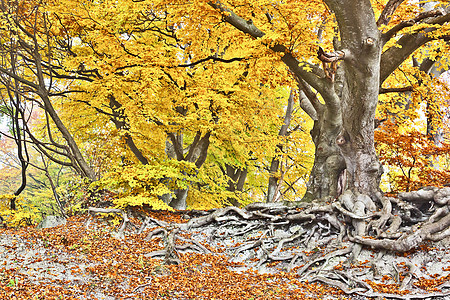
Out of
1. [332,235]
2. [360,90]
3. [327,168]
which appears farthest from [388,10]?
Result: [332,235]

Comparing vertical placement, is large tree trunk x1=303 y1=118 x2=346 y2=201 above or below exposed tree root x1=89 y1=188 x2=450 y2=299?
above

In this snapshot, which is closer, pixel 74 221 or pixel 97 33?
pixel 74 221

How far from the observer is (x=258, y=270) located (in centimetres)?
654

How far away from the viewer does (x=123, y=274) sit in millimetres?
5453

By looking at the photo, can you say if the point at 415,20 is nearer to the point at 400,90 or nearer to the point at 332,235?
the point at 400,90

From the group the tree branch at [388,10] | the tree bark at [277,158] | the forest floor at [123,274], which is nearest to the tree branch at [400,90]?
the tree branch at [388,10]

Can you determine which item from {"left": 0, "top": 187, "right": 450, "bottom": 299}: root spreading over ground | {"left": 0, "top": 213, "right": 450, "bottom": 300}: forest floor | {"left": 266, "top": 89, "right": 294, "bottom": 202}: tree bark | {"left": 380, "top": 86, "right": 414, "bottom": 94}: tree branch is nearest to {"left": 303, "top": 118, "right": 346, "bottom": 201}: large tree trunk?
{"left": 0, "top": 187, "right": 450, "bottom": 299}: root spreading over ground

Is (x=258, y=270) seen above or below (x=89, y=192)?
below

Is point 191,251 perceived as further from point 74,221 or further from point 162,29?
point 162,29

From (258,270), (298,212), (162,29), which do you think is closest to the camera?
(258,270)

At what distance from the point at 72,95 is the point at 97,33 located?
3.07 meters

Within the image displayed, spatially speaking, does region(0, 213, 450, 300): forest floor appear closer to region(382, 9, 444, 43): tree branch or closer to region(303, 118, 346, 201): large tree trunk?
region(303, 118, 346, 201): large tree trunk

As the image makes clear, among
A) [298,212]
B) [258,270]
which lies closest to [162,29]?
[298,212]

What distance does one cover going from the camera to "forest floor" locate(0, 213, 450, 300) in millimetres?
4750
